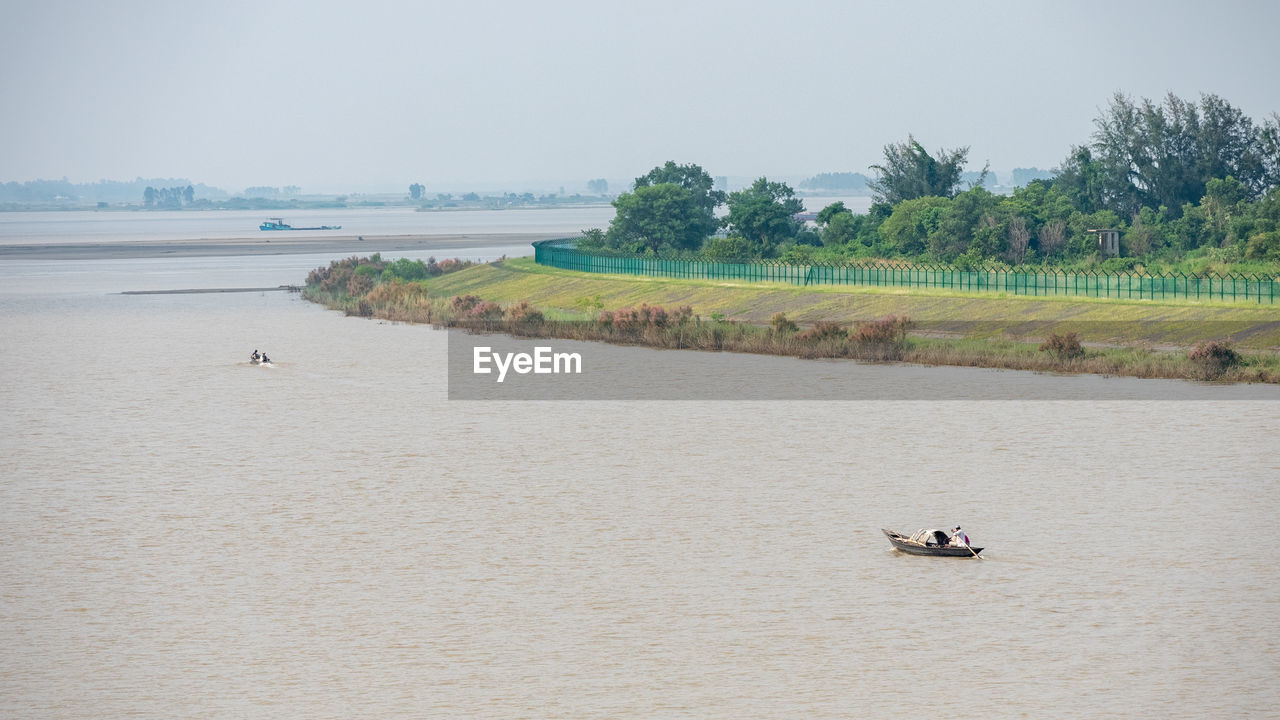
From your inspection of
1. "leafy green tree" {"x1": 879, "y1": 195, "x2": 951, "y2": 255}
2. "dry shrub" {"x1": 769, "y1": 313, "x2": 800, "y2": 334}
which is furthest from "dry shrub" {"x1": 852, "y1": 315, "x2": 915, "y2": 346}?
"leafy green tree" {"x1": 879, "y1": 195, "x2": 951, "y2": 255}

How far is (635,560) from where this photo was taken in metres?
37.0

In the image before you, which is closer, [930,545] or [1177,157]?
[930,545]

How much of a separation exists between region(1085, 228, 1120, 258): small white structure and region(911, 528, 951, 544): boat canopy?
9010cm

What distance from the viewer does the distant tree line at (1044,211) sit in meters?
125

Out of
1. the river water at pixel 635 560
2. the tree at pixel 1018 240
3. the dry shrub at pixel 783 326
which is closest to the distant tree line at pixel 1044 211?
the tree at pixel 1018 240

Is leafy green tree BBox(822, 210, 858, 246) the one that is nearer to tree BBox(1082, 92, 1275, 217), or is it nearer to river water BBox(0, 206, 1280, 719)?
tree BBox(1082, 92, 1275, 217)

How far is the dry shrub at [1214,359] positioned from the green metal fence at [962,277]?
13.3 metres

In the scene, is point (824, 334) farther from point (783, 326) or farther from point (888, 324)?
point (783, 326)

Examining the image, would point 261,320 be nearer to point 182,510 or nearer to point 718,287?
point 718,287

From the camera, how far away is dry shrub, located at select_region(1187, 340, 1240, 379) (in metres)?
70.1

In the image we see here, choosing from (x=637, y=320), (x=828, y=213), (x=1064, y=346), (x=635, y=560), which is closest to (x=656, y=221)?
(x=828, y=213)

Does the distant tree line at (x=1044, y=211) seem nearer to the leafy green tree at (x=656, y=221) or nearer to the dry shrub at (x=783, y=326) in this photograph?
the leafy green tree at (x=656, y=221)

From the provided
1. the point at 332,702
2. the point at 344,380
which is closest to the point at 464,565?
the point at 332,702

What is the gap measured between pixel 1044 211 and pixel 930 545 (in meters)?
97.3
